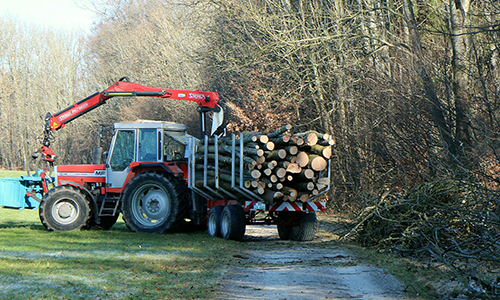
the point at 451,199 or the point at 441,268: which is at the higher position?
the point at 451,199

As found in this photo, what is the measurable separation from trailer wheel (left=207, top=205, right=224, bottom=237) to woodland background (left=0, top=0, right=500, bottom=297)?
2.97m

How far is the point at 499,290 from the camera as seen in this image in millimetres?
6578

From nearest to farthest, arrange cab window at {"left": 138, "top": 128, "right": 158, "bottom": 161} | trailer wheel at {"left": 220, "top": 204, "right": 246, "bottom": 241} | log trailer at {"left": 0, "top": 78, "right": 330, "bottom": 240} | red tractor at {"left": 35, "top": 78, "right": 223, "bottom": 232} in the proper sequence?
trailer wheel at {"left": 220, "top": 204, "right": 246, "bottom": 241}
log trailer at {"left": 0, "top": 78, "right": 330, "bottom": 240}
red tractor at {"left": 35, "top": 78, "right": 223, "bottom": 232}
cab window at {"left": 138, "top": 128, "right": 158, "bottom": 161}

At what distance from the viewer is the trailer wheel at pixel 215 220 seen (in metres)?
13.4

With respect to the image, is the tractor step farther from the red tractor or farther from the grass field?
the grass field

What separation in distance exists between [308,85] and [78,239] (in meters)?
10.9

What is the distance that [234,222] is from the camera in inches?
502

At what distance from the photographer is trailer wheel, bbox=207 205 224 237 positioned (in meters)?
13.4

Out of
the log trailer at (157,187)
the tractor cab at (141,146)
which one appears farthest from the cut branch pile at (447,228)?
the tractor cab at (141,146)

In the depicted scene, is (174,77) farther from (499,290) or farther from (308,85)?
(499,290)

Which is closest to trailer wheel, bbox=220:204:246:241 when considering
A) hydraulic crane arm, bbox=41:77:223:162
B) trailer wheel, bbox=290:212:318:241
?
trailer wheel, bbox=290:212:318:241

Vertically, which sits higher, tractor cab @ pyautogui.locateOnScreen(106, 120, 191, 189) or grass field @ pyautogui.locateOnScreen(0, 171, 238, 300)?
tractor cab @ pyautogui.locateOnScreen(106, 120, 191, 189)

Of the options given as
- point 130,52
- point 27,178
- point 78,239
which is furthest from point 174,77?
point 78,239

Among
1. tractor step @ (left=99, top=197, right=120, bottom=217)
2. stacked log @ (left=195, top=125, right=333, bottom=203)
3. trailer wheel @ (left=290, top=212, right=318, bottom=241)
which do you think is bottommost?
trailer wheel @ (left=290, top=212, right=318, bottom=241)
